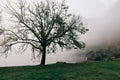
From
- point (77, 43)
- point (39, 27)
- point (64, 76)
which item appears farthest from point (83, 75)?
point (39, 27)

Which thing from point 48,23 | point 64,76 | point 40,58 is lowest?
point 64,76

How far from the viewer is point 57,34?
52688 millimetres

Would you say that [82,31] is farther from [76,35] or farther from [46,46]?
[46,46]

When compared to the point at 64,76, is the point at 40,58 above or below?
above

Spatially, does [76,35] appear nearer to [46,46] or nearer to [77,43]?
[77,43]

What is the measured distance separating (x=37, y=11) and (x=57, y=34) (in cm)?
703

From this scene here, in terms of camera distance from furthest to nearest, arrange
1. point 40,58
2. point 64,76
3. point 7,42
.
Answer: point 40,58 < point 7,42 < point 64,76

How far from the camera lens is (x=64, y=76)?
36.1 metres

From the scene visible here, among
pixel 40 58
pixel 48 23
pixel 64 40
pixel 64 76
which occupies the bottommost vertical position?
pixel 64 76

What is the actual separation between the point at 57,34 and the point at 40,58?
808 cm

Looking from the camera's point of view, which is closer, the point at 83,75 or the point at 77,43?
the point at 83,75

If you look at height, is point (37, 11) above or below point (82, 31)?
above

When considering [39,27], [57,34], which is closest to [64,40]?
[57,34]

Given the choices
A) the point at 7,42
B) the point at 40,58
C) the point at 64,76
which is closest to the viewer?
the point at 64,76
